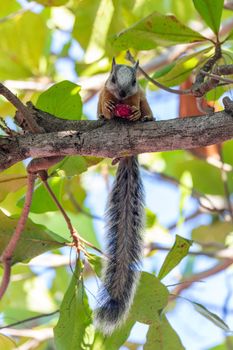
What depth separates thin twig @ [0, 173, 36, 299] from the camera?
1754mm

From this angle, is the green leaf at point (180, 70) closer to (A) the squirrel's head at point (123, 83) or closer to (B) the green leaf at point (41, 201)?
(A) the squirrel's head at point (123, 83)

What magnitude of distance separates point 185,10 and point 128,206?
130cm

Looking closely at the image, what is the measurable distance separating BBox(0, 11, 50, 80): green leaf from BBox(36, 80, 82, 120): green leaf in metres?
1.08

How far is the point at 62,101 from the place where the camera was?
193 cm

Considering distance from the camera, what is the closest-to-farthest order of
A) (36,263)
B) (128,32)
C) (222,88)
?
(128,32) < (222,88) < (36,263)

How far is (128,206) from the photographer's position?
2.07 m

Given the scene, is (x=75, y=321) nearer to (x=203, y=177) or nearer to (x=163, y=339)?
(x=163, y=339)

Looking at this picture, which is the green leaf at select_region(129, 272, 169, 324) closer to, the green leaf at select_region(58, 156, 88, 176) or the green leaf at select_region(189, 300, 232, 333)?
the green leaf at select_region(189, 300, 232, 333)

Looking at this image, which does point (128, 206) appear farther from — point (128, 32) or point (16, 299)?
point (16, 299)

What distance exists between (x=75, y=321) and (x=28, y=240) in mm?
240

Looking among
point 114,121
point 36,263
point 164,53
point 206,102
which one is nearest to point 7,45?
point 164,53

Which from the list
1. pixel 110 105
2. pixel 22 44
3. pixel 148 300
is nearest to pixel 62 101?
pixel 110 105

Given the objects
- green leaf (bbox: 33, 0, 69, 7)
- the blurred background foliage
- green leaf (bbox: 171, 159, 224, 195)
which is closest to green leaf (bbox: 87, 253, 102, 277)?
the blurred background foliage

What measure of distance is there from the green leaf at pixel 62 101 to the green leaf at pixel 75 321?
0.37 metres
